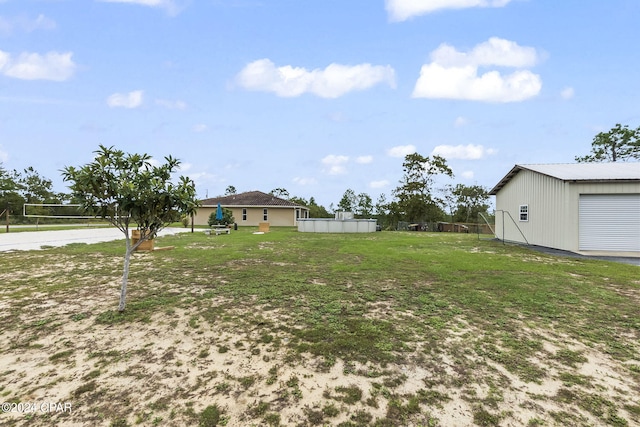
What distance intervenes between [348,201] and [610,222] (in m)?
32.8

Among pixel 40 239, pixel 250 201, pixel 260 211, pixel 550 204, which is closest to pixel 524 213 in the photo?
pixel 550 204

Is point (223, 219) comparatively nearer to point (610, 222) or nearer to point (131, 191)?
point (131, 191)

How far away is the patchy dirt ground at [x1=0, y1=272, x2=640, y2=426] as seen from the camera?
2.29 meters

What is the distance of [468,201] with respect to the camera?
1423 inches

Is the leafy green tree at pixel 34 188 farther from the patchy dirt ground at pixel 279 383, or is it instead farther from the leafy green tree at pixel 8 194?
the patchy dirt ground at pixel 279 383

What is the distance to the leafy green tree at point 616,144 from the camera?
31125mm

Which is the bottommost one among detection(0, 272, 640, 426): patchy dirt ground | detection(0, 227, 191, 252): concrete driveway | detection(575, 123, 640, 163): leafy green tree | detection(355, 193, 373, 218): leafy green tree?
detection(0, 272, 640, 426): patchy dirt ground

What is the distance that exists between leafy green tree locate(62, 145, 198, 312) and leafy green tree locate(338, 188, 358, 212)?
3871 cm

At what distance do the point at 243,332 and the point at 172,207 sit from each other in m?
2.31

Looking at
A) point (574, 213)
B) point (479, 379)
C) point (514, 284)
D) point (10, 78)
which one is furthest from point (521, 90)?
point (10, 78)

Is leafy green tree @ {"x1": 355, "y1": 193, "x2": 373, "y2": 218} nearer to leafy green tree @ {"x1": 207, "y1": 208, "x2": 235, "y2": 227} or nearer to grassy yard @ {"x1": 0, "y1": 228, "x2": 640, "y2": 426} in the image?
leafy green tree @ {"x1": 207, "y1": 208, "x2": 235, "y2": 227}

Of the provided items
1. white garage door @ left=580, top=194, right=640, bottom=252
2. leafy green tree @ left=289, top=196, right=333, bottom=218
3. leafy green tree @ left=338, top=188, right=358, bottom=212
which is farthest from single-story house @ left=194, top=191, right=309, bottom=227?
white garage door @ left=580, top=194, right=640, bottom=252

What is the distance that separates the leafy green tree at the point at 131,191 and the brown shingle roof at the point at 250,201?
2839cm

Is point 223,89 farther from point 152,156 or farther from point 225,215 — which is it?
point 152,156
